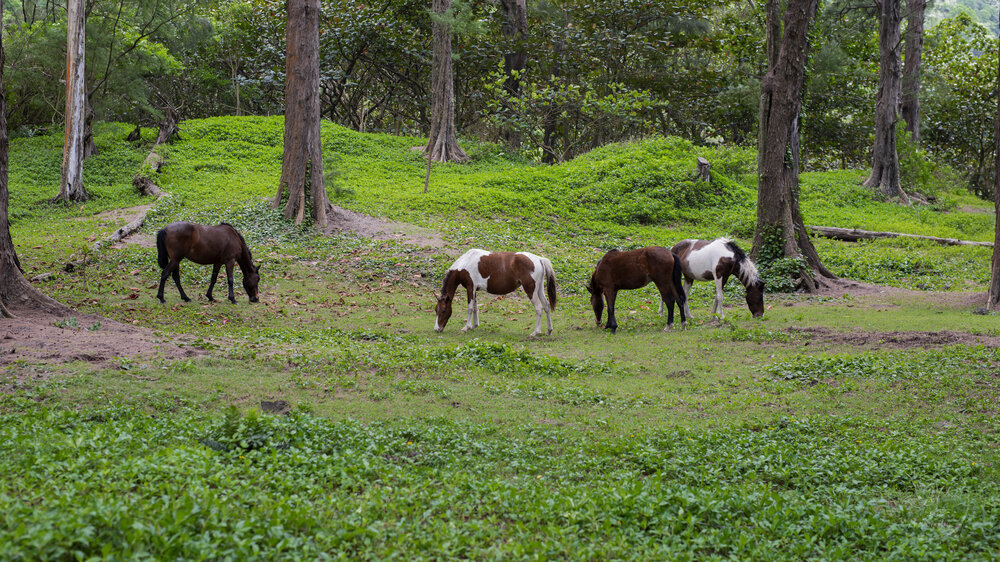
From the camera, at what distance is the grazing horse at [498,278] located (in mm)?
12945

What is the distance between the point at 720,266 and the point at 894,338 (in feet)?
12.1

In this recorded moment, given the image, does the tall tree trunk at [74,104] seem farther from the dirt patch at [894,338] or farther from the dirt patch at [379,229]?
the dirt patch at [894,338]

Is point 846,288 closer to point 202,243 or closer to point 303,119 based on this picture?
point 202,243

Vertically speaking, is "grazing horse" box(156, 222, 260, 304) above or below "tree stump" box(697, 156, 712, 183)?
below

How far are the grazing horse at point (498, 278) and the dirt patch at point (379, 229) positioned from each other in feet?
17.0

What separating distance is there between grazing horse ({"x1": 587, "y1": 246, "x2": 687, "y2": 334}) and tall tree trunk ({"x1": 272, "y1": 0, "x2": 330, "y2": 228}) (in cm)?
901

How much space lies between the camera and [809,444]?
692 cm

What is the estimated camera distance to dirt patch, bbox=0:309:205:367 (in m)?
8.31

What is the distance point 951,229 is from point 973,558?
23328 millimetres

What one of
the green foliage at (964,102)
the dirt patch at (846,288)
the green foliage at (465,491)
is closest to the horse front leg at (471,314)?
the green foliage at (465,491)

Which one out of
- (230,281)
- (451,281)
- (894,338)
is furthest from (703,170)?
(230,281)

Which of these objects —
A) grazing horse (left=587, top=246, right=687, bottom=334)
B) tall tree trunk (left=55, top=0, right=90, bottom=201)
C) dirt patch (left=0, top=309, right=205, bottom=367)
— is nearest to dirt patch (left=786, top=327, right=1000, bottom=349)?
grazing horse (left=587, top=246, right=687, bottom=334)

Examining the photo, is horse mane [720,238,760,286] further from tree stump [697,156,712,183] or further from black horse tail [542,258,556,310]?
tree stump [697,156,712,183]

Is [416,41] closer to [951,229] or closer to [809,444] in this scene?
[951,229]
